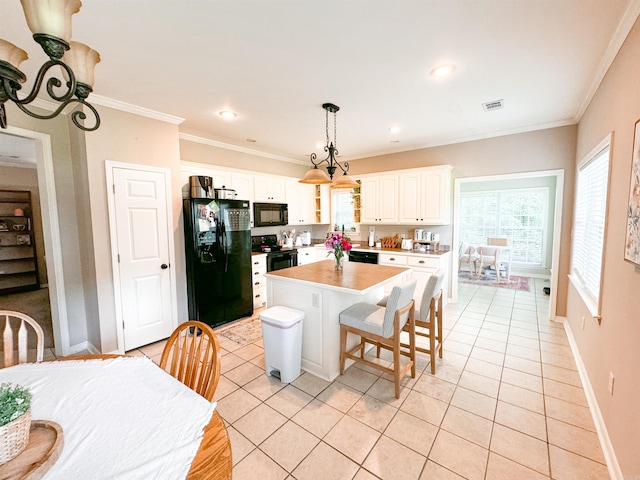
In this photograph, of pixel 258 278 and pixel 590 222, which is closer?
pixel 590 222

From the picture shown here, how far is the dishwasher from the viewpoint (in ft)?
16.0

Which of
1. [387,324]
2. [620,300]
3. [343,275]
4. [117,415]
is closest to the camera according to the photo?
[117,415]

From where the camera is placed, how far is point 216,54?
209 centimetres

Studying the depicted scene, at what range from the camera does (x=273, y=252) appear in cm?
468

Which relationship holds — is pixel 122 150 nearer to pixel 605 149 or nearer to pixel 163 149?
pixel 163 149

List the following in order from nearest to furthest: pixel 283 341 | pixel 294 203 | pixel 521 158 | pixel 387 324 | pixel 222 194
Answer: pixel 387 324 < pixel 283 341 < pixel 222 194 < pixel 521 158 < pixel 294 203

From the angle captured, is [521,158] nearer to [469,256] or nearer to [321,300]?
[469,256]

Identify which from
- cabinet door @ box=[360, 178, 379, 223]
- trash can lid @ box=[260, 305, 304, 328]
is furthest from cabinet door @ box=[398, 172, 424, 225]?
trash can lid @ box=[260, 305, 304, 328]

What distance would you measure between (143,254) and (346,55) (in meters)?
2.94

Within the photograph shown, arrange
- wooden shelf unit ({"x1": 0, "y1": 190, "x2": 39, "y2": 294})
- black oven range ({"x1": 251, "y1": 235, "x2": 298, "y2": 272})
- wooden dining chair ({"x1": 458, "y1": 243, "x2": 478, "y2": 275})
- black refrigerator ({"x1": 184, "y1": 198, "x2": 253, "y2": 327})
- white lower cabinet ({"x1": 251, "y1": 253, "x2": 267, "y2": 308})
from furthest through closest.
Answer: wooden dining chair ({"x1": 458, "y1": 243, "x2": 478, "y2": 275}) < wooden shelf unit ({"x1": 0, "y1": 190, "x2": 39, "y2": 294}) < black oven range ({"x1": 251, "y1": 235, "x2": 298, "y2": 272}) < white lower cabinet ({"x1": 251, "y1": 253, "x2": 267, "y2": 308}) < black refrigerator ({"x1": 184, "y1": 198, "x2": 253, "y2": 327})

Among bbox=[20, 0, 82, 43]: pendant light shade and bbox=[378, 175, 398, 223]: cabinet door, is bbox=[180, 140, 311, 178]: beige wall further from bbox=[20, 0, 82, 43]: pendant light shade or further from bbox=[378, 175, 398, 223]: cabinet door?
bbox=[20, 0, 82, 43]: pendant light shade

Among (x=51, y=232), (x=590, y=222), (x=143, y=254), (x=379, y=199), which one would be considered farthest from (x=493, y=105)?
(x=51, y=232)

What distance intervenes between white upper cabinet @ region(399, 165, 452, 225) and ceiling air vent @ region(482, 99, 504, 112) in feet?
3.99

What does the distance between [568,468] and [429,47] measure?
2.89 metres
